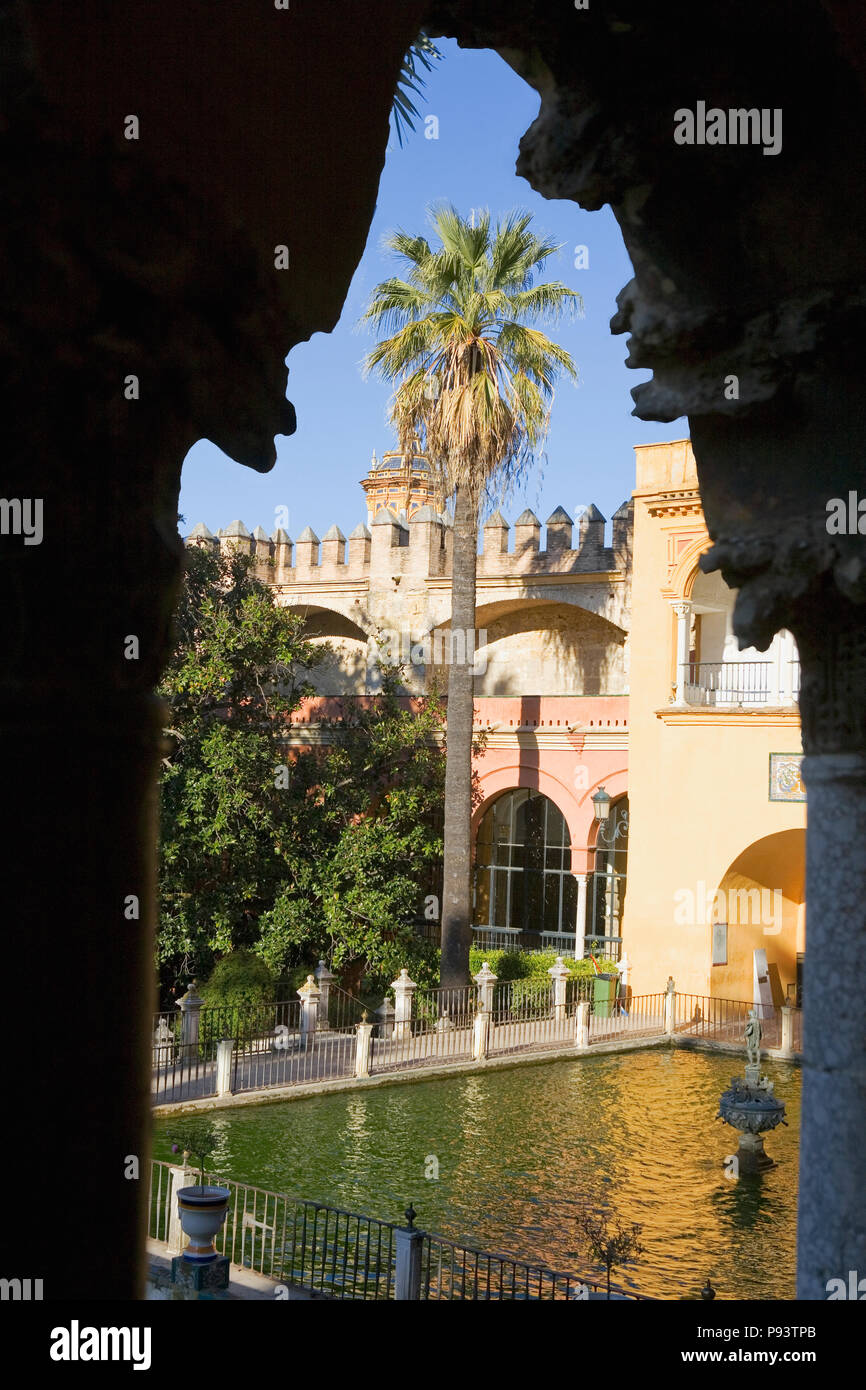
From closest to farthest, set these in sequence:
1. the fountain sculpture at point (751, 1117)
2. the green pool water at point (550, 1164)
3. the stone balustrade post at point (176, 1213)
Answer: the stone balustrade post at point (176, 1213) → the green pool water at point (550, 1164) → the fountain sculpture at point (751, 1117)

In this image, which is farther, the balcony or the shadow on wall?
the shadow on wall

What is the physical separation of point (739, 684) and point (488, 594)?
9125 millimetres

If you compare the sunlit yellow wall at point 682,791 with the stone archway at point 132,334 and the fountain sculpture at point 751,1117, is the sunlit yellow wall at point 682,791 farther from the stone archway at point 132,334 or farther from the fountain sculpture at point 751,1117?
the stone archway at point 132,334

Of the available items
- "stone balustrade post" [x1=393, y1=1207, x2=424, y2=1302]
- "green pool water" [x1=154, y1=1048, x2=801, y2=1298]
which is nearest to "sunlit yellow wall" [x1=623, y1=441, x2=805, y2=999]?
"green pool water" [x1=154, y1=1048, x2=801, y2=1298]

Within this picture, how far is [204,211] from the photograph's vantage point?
79.8 inches

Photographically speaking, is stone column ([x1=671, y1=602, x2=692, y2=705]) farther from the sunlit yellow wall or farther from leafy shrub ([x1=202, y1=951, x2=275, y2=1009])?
leafy shrub ([x1=202, y1=951, x2=275, y2=1009])

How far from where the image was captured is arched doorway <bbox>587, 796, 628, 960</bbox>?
82.4 ft

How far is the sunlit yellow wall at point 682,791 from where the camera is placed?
21297 millimetres

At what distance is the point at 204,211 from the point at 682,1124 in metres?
14.4

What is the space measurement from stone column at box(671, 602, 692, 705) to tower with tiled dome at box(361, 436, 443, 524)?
10638mm

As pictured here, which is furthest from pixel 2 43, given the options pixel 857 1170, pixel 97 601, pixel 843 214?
pixel 857 1170

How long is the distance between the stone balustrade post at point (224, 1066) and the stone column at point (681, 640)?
10.2m

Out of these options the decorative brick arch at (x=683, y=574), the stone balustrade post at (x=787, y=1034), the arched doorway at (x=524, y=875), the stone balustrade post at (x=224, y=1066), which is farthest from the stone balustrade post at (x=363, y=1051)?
the arched doorway at (x=524, y=875)

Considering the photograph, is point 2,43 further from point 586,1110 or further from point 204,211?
point 586,1110
